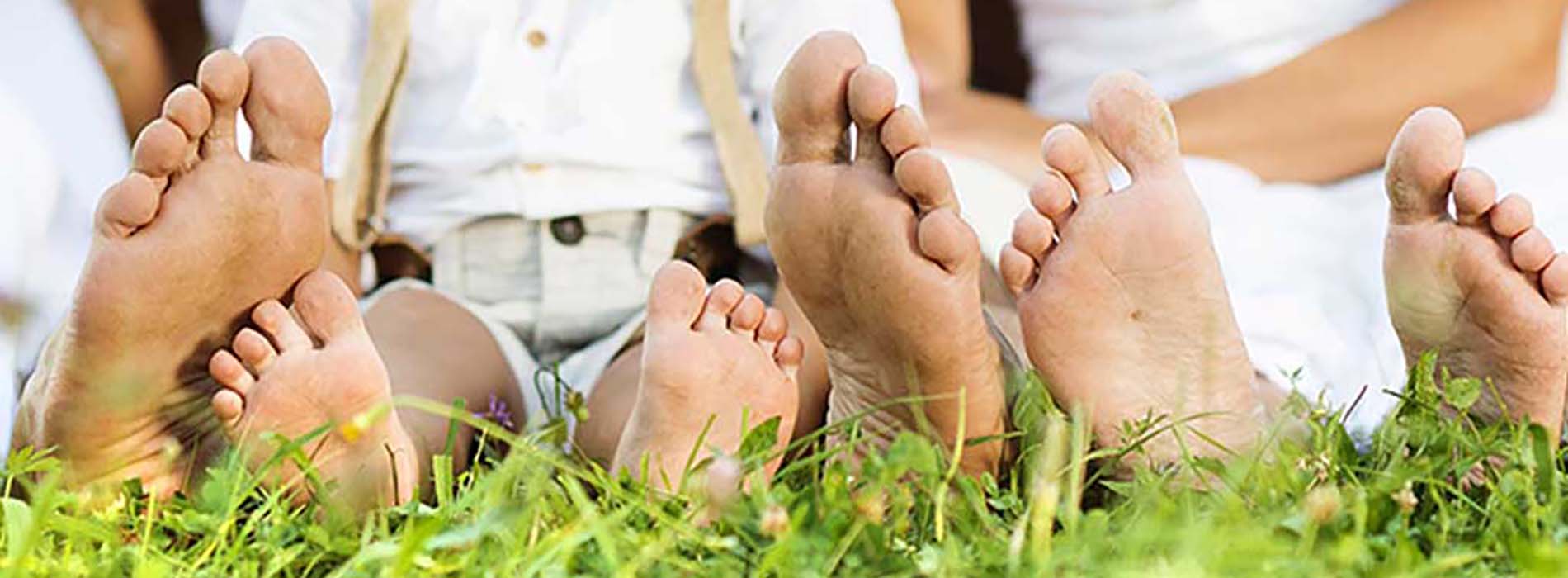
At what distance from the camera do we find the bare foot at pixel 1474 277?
113 centimetres

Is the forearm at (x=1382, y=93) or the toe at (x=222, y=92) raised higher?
the toe at (x=222, y=92)

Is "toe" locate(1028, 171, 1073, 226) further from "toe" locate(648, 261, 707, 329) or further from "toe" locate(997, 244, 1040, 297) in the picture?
"toe" locate(648, 261, 707, 329)

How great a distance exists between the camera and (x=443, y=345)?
4.93ft

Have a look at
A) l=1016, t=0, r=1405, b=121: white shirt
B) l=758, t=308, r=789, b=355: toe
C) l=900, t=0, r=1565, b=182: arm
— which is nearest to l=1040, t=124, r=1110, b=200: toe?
l=758, t=308, r=789, b=355: toe

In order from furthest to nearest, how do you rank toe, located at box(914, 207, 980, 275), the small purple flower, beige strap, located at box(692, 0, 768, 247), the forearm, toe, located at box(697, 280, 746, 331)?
the forearm
beige strap, located at box(692, 0, 768, 247)
the small purple flower
toe, located at box(697, 280, 746, 331)
toe, located at box(914, 207, 980, 275)

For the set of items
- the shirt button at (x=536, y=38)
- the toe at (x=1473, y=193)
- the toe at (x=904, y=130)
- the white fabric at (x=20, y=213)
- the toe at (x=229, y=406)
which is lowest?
the white fabric at (x=20, y=213)

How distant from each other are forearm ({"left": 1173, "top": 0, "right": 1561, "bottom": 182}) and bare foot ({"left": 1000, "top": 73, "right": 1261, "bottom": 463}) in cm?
91

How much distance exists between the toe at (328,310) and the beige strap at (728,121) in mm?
484

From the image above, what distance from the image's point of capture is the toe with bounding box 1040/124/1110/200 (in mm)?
1138

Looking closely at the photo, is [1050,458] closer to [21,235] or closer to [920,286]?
[920,286]

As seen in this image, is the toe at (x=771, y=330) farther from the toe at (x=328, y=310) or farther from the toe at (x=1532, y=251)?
the toe at (x=1532, y=251)

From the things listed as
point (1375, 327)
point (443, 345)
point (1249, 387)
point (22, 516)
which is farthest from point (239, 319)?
point (1375, 327)

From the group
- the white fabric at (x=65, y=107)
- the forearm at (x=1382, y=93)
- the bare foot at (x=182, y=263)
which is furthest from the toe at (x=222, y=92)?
the forearm at (x=1382, y=93)

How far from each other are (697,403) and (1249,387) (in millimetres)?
357
